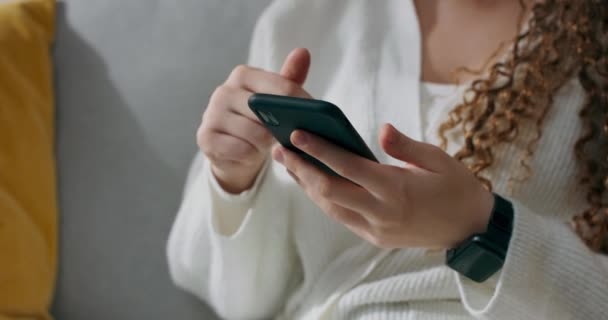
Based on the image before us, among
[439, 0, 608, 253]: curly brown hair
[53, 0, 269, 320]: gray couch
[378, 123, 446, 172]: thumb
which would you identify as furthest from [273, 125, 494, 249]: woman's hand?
[53, 0, 269, 320]: gray couch

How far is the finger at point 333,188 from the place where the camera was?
50 centimetres

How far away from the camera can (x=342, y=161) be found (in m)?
0.47

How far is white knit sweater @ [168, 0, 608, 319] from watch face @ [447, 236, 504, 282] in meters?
0.01

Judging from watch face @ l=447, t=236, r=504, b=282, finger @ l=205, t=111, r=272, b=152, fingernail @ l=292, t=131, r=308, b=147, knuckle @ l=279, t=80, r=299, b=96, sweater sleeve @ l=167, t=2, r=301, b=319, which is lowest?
sweater sleeve @ l=167, t=2, r=301, b=319

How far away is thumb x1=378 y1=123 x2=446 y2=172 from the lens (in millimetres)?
472

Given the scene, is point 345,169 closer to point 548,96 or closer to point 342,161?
point 342,161

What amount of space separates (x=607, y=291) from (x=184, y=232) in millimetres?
468

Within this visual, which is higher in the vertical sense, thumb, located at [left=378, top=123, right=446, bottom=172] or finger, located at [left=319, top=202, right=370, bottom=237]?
thumb, located at [left=378, top=123, right=446, bottom=172]

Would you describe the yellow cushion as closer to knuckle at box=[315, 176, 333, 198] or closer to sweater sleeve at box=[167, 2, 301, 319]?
sweater sleeve at box=[167, 2, 301, 319]

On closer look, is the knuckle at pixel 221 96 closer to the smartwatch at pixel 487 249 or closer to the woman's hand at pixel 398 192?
the woman's hand at pixel 398 192

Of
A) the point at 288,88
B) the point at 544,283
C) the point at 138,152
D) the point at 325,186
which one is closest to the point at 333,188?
the point at 325,186

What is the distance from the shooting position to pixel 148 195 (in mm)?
889

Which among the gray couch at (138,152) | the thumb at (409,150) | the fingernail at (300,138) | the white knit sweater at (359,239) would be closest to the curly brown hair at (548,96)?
the white knit sweater at (359,239)

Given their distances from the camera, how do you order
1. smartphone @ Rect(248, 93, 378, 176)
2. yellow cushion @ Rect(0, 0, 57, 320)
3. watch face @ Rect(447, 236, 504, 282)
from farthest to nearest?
yellow cushion @ Rect(0, 0, 57, 320), watch face @ Rect(447, 236, 504, 282), smartphone @ Rect(248, 93, 378, 176)
